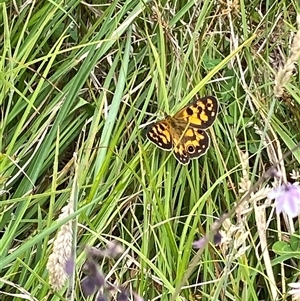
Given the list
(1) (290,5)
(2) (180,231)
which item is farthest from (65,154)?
(1) (290,5)

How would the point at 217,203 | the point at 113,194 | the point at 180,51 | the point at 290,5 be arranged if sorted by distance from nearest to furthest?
1. the point at 113,194
2. the point at 217,203
3. the point at 180,51
4. the point at 290,5

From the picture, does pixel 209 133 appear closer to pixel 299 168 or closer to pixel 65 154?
pixel 299 168

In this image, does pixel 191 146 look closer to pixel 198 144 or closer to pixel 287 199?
pixel 198 144

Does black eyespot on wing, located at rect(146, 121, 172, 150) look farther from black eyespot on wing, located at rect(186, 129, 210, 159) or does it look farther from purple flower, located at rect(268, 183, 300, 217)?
purple flower, located at rect(268, 183, 300, 217)

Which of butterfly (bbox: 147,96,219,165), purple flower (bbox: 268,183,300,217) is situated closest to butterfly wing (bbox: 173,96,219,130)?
butterfly (bbox: 147,96,219,165)

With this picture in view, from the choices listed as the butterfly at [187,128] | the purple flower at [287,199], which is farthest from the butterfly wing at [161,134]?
the purple flower at [287,199]
